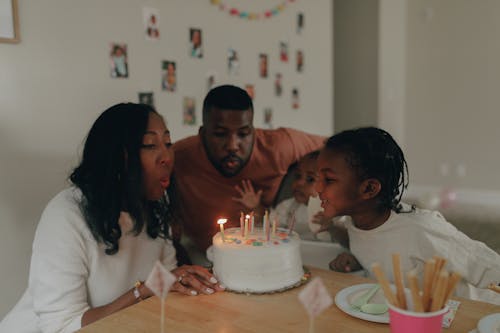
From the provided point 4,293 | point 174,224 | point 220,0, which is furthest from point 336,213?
point 220,0

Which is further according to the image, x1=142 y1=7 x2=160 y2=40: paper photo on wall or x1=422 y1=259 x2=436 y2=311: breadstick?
x1=142 y1=7 x2=160 y2=40: paper photo on wall

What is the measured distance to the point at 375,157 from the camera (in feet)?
4.37

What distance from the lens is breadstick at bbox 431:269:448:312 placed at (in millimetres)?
718

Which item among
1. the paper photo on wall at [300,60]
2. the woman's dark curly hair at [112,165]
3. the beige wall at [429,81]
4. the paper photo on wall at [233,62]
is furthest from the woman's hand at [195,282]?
the beige wall at [429,81]

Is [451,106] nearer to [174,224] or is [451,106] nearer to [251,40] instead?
[251,40]

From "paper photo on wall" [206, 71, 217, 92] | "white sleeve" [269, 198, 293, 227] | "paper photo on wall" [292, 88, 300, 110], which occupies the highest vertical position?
"paper photo on wall" [206, 71, 217, 92]

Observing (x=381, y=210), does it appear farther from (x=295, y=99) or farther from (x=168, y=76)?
(x=295, y=99)

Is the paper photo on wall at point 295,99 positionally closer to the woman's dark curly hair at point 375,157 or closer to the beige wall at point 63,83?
the beige wall at point 63,83

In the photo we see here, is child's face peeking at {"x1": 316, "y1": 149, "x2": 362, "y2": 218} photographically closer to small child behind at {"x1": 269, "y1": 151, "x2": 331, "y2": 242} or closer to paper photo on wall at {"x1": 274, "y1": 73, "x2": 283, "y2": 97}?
small child behind at {"x1": 269, "y1": 151, "x2": 331, "y2": 242}

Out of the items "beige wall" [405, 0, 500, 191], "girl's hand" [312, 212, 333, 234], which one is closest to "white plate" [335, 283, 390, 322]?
"girl's hand" [312, 212, 333, 234]

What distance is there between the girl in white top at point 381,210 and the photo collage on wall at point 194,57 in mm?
1076

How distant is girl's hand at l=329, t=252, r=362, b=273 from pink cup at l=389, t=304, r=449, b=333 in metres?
0.69

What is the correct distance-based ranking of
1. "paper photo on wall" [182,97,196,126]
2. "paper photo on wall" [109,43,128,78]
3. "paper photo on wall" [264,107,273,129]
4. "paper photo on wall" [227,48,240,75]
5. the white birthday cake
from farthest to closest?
"paper photo on wall" [264,107,273,129], "paper photo on wall" [227,48,240,75], "paper photo on wall" [182,97,196,126], "paper photo on wall" [109,43,128,78], the white birthday cake

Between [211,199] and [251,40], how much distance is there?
1.17m
